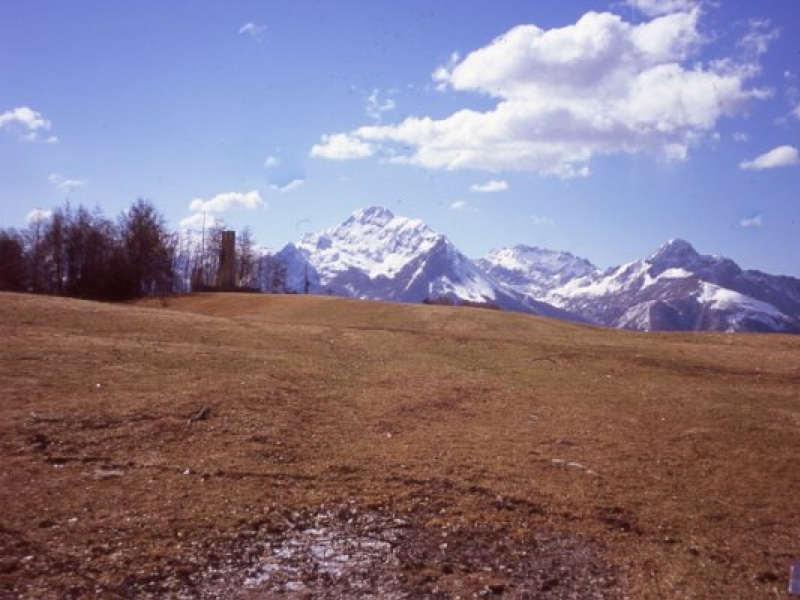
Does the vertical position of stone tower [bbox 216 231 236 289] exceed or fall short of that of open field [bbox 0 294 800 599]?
it exceeds it

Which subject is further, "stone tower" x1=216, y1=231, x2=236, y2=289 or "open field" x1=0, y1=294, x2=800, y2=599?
"stone tower" x1=216, y1=231, x2=236, y2=289

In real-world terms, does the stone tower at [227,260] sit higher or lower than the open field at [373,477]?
higher

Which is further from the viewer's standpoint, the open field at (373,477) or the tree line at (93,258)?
the tree line at (93,258)

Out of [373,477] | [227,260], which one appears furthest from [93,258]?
[373,477]

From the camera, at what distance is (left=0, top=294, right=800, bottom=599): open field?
746 centimetres

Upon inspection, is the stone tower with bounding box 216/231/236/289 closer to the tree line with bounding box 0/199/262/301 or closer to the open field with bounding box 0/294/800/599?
the tree line with bounding box 0/199/262/301

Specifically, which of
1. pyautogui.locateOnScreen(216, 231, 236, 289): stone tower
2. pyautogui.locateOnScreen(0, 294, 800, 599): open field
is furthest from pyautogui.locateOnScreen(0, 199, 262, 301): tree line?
pyautogui.locateOnScreen(0, 294, 800, 599): open field

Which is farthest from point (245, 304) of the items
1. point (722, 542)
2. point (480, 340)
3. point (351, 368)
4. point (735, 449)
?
point (722, 542)

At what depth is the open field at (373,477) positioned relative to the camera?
746 centimetres

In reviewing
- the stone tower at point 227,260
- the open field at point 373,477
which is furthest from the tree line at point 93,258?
the open field at point 373,477

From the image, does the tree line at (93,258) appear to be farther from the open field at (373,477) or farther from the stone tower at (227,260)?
the open field at (373,477)

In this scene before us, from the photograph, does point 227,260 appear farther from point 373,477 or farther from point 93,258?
point 373,477

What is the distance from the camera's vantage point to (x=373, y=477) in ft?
34.9

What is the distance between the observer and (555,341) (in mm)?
30500
